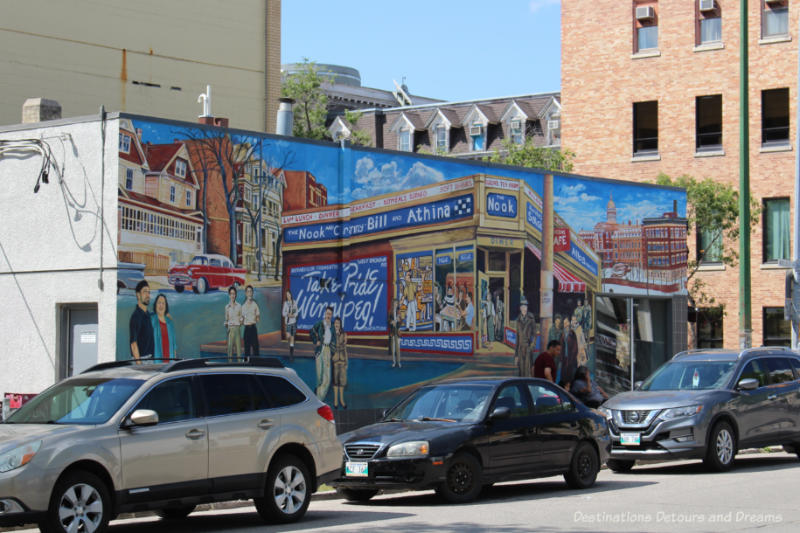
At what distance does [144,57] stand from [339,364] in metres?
14.3

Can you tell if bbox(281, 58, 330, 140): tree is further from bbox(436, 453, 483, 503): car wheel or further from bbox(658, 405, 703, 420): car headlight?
bbox(436, 453, 483, 503): car wheel

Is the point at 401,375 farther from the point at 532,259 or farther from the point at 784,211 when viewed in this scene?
the point at 784,211

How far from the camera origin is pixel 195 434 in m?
10.9

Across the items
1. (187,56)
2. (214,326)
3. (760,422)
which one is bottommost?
(760,422)

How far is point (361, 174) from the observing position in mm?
19656

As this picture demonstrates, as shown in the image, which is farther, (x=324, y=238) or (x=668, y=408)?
(x=324, y=238)

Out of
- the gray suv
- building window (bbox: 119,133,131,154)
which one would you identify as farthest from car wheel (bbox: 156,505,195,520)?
the gray suv

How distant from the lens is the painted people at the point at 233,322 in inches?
687

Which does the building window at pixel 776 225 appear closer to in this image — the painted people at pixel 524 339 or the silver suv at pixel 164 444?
the painted people at pixel 524 339

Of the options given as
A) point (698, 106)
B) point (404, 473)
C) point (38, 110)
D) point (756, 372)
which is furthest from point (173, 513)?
point (698, 106)

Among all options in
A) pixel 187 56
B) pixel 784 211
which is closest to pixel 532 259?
pixel 187 56

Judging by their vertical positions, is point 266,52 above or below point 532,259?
above

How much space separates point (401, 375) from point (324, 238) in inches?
115

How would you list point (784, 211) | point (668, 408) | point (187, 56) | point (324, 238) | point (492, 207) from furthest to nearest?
point (784, 211)
point (187, 56)
point (492, 207)
point (324, 238)
point (668, 408)
